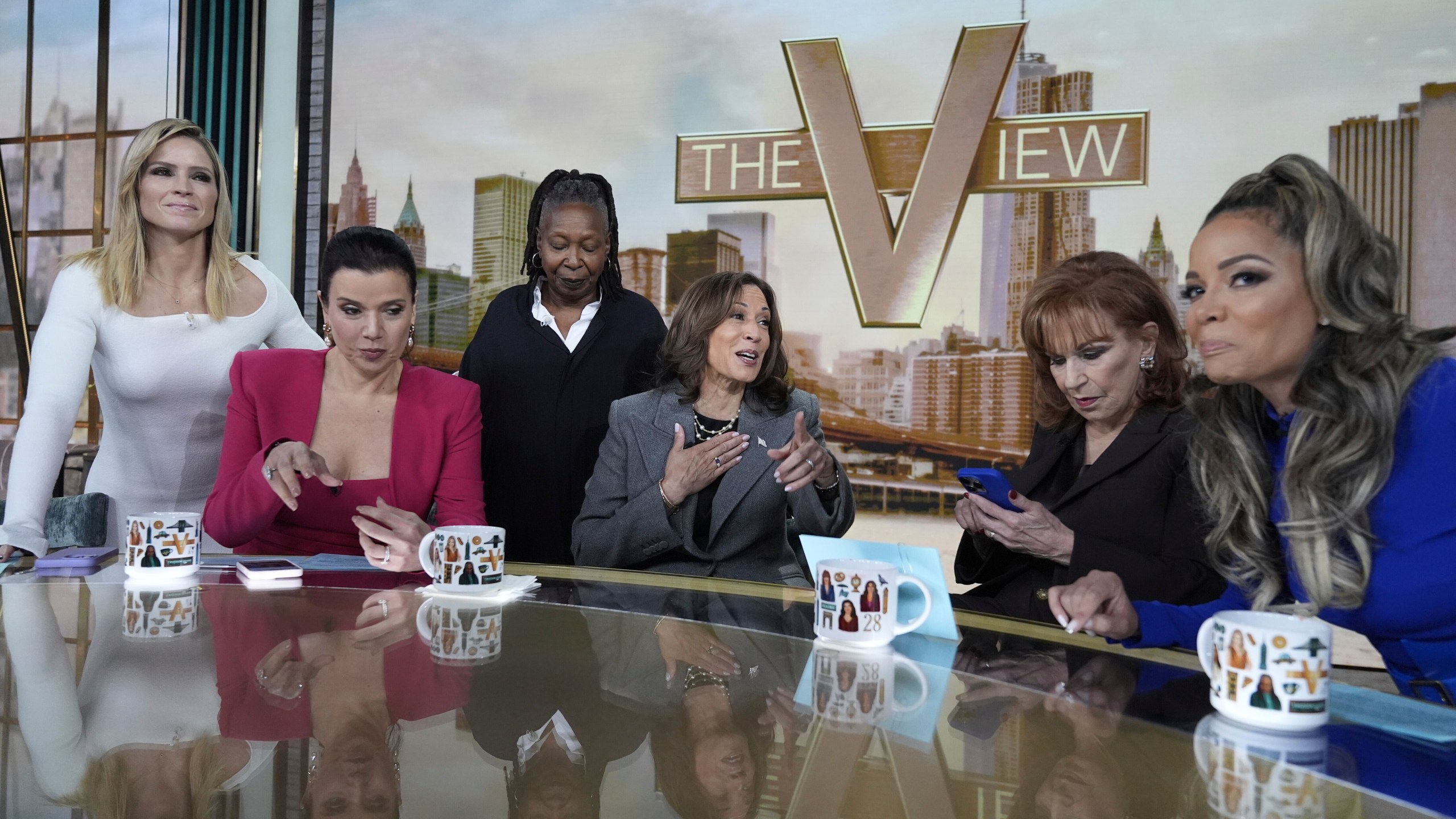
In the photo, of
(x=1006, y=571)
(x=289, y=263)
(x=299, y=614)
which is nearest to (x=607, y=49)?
(x=289, y=263)

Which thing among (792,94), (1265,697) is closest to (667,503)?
(1265,697)

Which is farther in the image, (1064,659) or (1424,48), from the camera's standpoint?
(1424,48)

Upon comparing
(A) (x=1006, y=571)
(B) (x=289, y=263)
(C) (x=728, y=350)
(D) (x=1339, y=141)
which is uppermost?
(D) (x=1339, y=141)

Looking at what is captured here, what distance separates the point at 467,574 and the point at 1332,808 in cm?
111

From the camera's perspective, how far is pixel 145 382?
2.31 metres

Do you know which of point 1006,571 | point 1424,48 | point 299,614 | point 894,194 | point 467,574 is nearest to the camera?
point 299,614

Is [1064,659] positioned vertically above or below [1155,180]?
below

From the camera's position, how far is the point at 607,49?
4.91m

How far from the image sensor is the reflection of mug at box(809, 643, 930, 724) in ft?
3.12

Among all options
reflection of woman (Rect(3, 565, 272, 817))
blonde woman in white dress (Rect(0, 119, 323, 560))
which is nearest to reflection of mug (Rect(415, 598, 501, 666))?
Answer: reflection of woman (Rect(3, 565, 272, 817))

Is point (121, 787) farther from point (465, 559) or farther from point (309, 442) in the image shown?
point (309, 442)

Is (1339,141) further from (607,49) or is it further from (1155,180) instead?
(607,49)

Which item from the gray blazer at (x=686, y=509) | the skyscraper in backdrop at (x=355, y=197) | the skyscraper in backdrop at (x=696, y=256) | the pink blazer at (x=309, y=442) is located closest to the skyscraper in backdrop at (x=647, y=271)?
the skyscraper in backdrop at (x=696, y=256)

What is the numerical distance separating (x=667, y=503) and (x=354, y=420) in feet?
2.28
